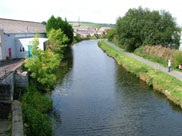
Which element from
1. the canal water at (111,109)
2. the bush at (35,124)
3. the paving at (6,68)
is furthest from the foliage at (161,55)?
the bush at (35,124)

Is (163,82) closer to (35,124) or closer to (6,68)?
(35,124)

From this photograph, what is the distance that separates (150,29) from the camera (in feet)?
131

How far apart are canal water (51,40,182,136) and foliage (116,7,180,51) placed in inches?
683

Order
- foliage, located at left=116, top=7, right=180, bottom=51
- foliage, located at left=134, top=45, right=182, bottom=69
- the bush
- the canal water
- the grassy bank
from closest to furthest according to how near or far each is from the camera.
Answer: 1. the bush
2. the canal water
3. the grassy bank
4. foliage, located at left=134, top=45, right=182, bottom=69
5. foliage, located at left=116, top=7, right=180, bottom=51

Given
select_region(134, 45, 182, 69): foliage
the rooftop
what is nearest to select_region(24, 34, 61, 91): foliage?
the rooftop

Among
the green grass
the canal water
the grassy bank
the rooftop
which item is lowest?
the canal water

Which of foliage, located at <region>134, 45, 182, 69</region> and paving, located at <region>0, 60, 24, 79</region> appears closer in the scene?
paving, located at <region>0, 60, 24, 79</region>

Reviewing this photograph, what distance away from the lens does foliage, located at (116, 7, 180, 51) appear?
129 feet

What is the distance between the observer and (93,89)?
21219 millimetres

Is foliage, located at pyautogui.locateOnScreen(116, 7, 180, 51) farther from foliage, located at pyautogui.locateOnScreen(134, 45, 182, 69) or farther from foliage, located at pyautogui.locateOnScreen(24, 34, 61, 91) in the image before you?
foliage, located at pyautogui.locateOnScreen(24, 34, 61, 91)

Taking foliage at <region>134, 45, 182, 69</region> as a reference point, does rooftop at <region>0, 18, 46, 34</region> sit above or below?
above

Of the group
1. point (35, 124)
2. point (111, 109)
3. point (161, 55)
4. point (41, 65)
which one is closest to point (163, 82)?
point (111, 109)

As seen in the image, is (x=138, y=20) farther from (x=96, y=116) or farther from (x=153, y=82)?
(x=96, y=116)

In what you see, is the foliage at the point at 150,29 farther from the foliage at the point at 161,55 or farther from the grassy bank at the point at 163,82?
the grassy bank at the point at 163,82
